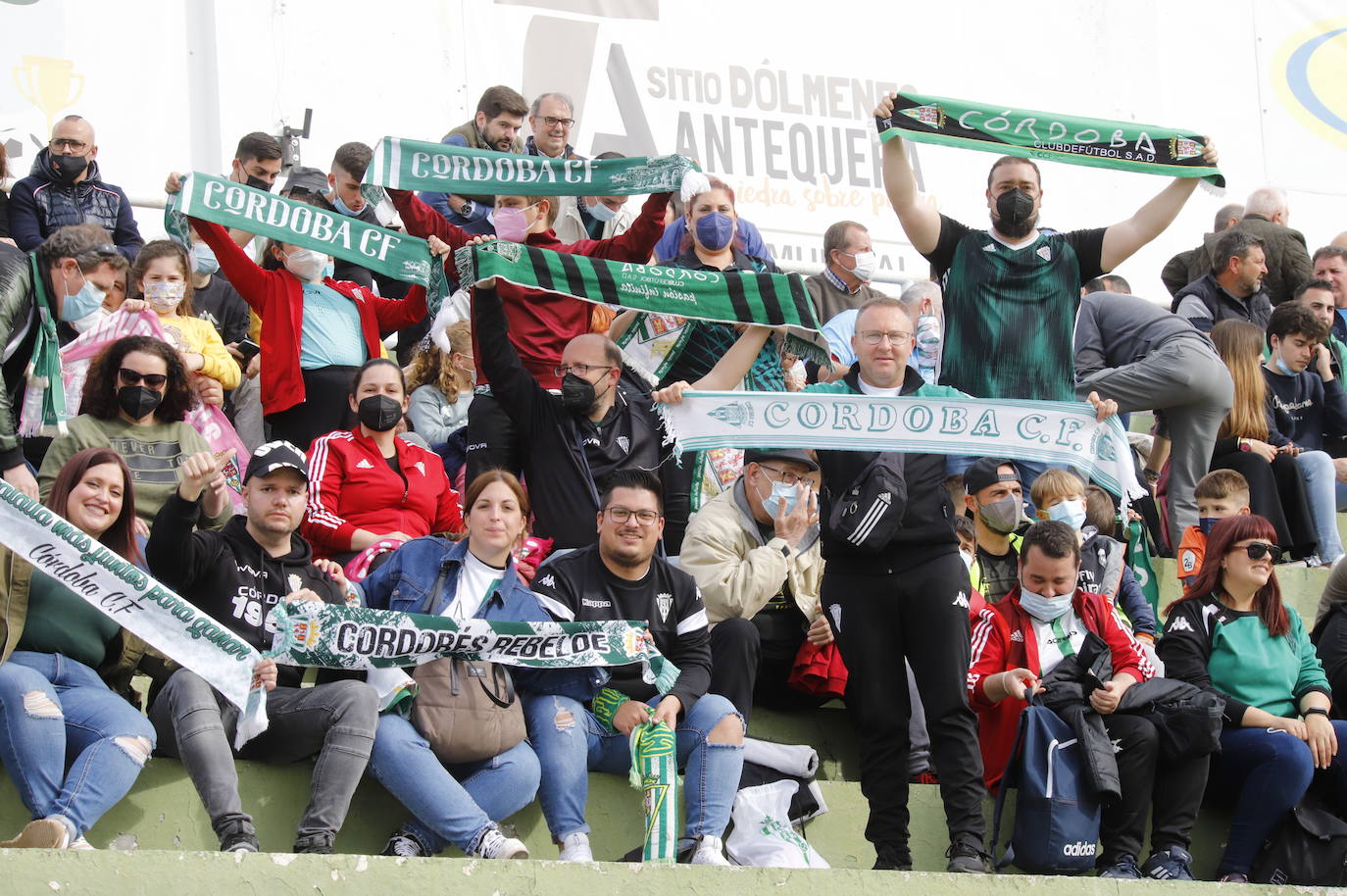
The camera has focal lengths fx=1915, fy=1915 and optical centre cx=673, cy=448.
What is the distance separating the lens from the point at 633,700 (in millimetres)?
6055

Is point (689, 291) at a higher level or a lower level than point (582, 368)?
higher

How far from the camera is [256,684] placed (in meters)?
5.60

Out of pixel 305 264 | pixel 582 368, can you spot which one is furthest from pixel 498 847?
pixel 305 264

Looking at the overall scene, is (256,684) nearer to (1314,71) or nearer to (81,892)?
(81,892)

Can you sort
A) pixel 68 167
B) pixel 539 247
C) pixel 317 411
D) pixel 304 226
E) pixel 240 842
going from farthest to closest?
1. pixel 68 167
2. pixel 317 411
3. pixel 304 226
4. pixel 539 247
5. pixel 240 842

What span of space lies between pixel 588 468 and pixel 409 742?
1.92 m

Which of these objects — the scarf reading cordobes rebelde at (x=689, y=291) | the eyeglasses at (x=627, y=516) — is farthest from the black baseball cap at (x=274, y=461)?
the scarf reading cordobes rebelde at (x=689, y=291)

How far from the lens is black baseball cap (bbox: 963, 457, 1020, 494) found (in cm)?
717

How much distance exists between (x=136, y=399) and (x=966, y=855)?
10.6 feet

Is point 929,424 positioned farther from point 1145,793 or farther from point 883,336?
point 1145,793

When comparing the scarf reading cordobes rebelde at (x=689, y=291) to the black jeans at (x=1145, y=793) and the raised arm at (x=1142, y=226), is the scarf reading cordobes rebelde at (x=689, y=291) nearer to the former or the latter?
the raised arm at (x=1142, y=226)

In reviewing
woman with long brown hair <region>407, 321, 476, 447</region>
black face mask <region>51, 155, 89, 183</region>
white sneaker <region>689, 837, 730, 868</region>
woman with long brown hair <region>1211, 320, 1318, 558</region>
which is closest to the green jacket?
white sneaker <region>689, 837, 730, 868</region>

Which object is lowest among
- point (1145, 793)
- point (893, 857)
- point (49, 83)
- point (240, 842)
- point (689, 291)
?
point (893, 857)

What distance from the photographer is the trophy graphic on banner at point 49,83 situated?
10.7 meters
